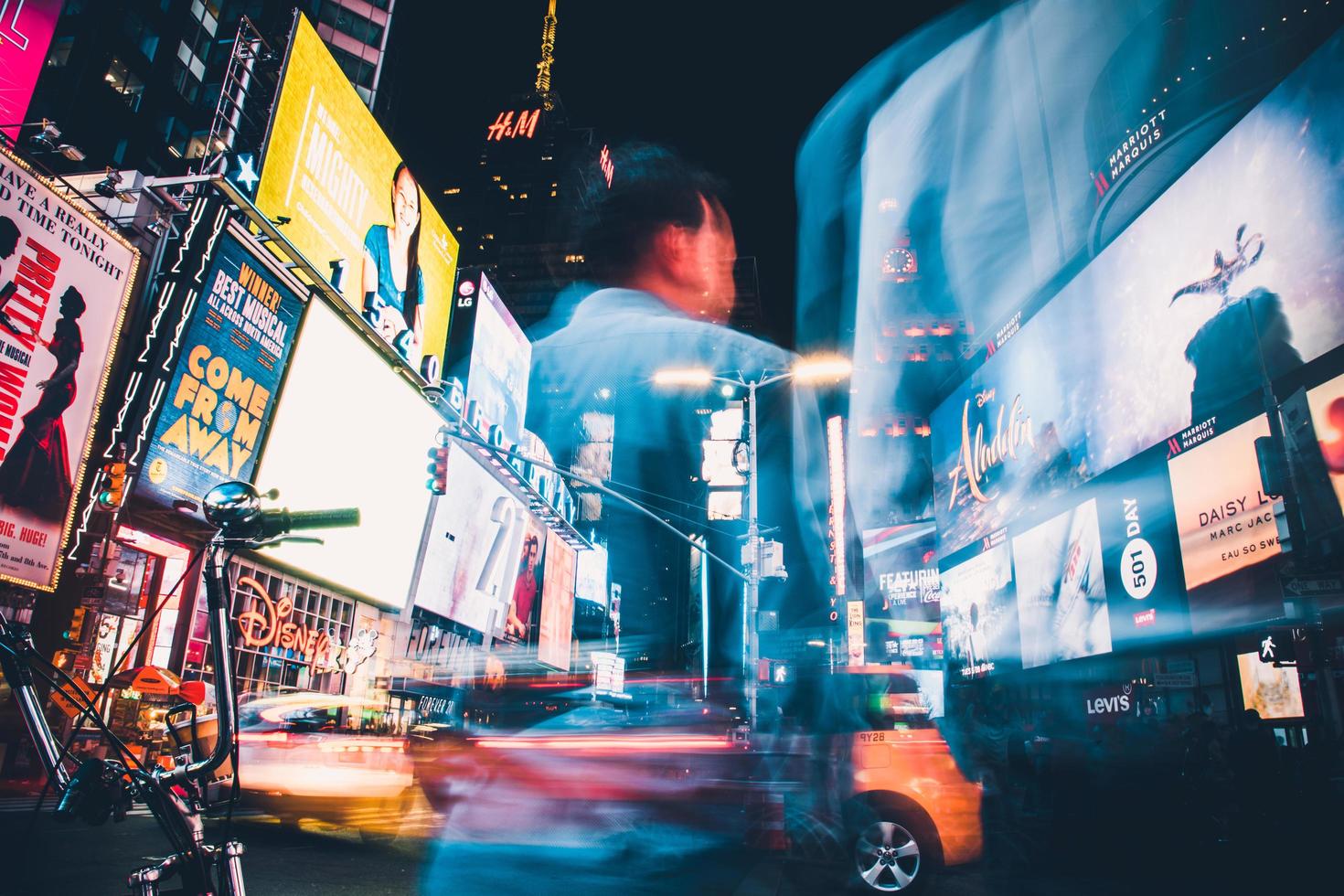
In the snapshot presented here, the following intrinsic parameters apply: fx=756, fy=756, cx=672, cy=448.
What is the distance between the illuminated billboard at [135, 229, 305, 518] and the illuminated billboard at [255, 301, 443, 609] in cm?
56

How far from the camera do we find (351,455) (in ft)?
63.1

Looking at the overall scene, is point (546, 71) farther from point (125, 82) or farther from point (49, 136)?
point (49, 136)

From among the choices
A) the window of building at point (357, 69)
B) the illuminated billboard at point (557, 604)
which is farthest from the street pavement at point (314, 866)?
the window of building at point (357, 69)

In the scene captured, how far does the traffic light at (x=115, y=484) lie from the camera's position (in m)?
13.1

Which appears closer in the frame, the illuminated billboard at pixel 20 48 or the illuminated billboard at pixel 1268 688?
the illuminated billboard at pixel 20 48

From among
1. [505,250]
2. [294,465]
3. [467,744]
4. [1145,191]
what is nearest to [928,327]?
[505,250]

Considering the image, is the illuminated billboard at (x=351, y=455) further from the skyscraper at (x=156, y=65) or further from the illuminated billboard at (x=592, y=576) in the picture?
the skyscraper at (x=156, y=65)

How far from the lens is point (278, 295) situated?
643 inches

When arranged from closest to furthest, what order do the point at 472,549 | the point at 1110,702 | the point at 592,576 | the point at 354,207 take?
1. the point at 354,207
2. the point at 1110,702
3. the point at 472,549
4. the point at 592,576

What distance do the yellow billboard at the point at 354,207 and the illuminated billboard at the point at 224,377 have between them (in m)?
1.55

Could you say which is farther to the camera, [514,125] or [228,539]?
[514,125]

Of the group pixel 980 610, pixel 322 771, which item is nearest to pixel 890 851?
pixel 322 771

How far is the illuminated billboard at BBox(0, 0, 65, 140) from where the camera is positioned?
44.3ft

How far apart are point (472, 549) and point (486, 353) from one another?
7220mm
